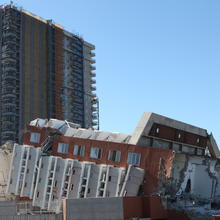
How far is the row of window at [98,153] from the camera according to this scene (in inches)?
1570

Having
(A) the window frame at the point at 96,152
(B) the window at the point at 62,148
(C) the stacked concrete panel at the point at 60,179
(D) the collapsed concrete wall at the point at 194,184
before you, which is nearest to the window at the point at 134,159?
(C) the stacked concrete panel at the point at 60,179

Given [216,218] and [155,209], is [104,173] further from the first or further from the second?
[216,218]

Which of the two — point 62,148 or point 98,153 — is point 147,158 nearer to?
point 98,153

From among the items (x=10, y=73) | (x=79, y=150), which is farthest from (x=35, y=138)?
(x=10, y=73)

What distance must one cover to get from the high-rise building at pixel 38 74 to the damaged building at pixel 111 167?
51.5m

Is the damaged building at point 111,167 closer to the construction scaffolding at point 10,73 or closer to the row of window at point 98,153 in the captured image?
the row of window at point 98,153

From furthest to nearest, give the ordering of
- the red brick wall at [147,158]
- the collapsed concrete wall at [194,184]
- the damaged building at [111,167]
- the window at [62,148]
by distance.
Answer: the window at [62,148], the damaged building at [111,167], the red brick wall at [147,158], the collapsed concrete wall at [194,184]

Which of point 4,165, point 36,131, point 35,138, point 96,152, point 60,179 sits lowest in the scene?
point 60,179

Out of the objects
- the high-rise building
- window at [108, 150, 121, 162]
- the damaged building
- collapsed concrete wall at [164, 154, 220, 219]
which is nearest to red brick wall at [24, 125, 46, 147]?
the damaged building

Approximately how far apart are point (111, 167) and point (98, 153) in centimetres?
257

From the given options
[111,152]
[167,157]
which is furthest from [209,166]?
[111,152]

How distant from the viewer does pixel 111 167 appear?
129 feet

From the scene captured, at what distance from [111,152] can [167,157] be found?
5.80 meters

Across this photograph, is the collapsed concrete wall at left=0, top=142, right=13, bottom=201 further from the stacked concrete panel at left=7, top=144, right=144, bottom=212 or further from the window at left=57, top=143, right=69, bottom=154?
the window at left=57, top=143, right=69, bottom=154
